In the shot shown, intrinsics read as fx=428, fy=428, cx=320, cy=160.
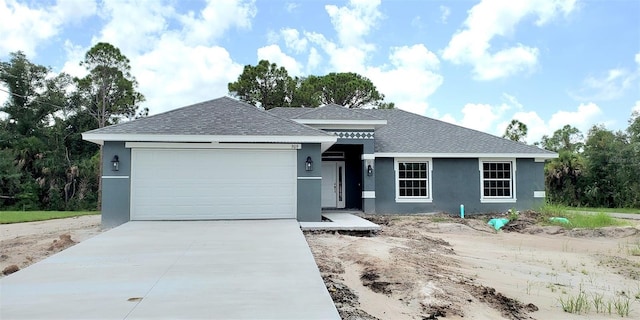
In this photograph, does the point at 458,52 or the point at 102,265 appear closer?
the point at 102,265

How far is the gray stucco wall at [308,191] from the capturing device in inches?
465

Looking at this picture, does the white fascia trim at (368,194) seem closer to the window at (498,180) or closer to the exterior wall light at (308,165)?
the exterior wall light at (308,165)

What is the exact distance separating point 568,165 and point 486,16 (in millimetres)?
13032

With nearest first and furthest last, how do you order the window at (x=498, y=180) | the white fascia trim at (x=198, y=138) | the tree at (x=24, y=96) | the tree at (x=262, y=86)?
the white fascia trim at (x=198, y=138), the window at (x=498, y=180), the tree at (x=24, y=96), the tree at (x=262, y=86)

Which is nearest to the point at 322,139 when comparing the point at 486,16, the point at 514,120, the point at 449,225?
the point at 449,225

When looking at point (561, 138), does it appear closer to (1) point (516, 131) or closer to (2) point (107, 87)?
(1) point (516, 131)

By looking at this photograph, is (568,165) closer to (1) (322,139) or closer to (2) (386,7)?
(2) (386,7)

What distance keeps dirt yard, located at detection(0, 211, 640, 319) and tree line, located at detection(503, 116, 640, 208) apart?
1272 centimetres

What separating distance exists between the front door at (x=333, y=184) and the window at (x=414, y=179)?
95.2 inches

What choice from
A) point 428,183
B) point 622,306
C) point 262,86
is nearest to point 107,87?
point 262,86

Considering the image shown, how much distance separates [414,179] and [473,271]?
30.7 ft

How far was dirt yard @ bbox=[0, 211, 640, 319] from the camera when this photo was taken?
17.3 ft

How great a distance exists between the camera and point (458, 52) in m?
19.3

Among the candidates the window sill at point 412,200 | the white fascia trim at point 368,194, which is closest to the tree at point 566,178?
A: the window sill at point 412,200
